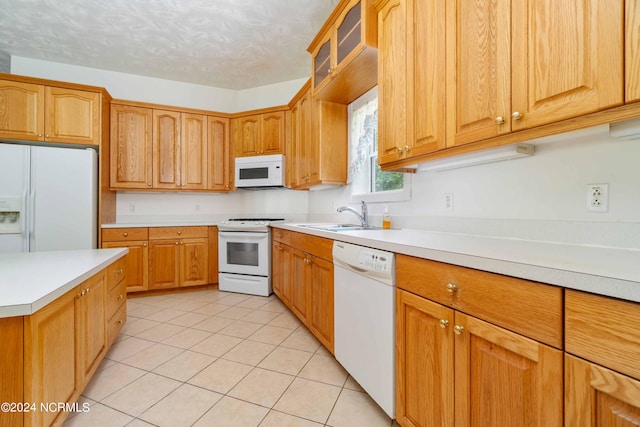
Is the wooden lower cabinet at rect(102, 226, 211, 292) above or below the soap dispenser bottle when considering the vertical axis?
below

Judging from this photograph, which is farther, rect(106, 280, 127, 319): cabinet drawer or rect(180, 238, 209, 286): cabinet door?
rect(180, 238, 209, 286): cabinet door

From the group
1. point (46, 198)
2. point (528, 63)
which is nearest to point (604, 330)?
point (528, 63)

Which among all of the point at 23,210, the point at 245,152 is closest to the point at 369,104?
the point at 245,152

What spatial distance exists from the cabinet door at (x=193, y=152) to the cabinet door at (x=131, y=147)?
372mm

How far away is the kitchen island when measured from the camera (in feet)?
2.95

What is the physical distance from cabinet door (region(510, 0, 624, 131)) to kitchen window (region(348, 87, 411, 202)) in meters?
1.13

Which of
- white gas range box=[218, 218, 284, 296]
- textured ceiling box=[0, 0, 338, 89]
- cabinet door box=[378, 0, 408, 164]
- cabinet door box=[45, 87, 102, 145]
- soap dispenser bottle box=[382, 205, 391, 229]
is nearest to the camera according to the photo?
cabinet door box=[378, 0, 408, 164]

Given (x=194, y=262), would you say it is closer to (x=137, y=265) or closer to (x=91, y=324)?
(x=137, y=265)

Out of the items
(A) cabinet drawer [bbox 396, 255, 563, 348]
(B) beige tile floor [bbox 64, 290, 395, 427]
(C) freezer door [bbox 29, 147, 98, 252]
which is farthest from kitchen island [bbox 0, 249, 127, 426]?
(C) freezer door [bbox 29, 147, 98, 252]

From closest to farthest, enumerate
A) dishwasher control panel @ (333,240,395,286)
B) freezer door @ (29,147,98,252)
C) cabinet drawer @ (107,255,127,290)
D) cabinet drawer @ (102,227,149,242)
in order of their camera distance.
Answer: dishwasher control panel @ (333,240,395,286) → cabinet drawer @ (107,255,127,290) → freezer door @ (29,147,98,252) → cabinet drawer @ (102,227,149,242)

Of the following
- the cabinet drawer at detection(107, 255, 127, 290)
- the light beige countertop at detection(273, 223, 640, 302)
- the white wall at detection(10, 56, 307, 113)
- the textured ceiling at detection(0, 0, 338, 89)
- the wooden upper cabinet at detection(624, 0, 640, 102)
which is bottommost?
the cabinet drawer at detection(107, 255, 127, 290)

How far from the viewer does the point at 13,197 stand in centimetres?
267

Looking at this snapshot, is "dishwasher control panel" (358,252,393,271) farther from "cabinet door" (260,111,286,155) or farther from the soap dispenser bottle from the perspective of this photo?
"cabinet door" (260,111,286,155)

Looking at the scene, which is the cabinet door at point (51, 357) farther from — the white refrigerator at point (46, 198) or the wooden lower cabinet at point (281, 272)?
the white refrigerator at point (46, 198)
